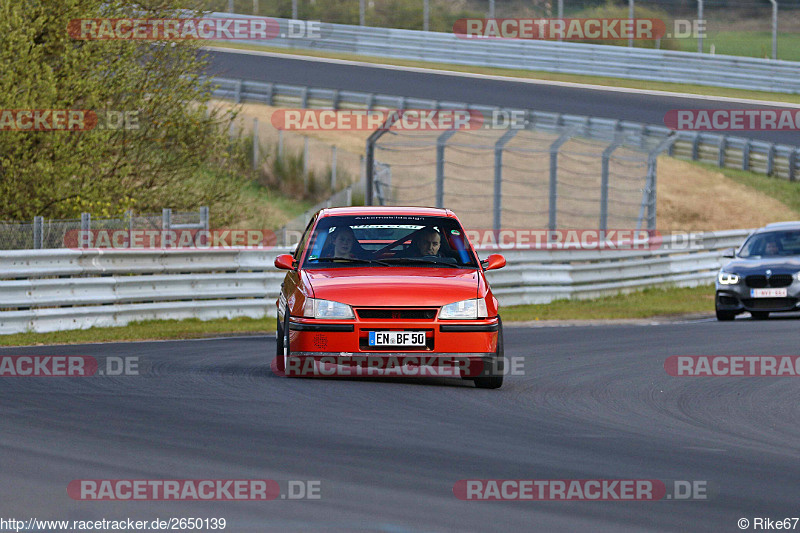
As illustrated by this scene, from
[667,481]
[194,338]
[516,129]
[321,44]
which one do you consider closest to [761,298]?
[516,129]

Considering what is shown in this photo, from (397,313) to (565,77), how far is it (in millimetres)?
33014

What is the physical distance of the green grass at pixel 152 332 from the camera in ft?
49.3

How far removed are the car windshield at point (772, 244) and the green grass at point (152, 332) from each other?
25.3 feet

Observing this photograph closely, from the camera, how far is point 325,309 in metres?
10.1

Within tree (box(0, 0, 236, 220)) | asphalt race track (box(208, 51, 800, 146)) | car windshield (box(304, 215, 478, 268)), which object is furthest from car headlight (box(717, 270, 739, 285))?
asphalt race track (box(208, 51, 800, 146))

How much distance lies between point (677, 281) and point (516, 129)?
17.0ft

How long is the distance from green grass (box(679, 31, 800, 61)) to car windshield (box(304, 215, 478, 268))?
32.2m

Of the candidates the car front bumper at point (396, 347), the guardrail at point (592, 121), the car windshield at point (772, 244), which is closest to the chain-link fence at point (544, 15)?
the guardrail at point (592, 121)

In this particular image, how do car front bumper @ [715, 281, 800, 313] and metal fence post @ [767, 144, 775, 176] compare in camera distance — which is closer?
car front bumper @ [715, 281, 800, 313]

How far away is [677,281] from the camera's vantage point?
26516mm

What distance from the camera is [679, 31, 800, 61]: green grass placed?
4197 cm

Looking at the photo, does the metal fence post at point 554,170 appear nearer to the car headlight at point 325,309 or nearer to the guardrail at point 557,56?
the car headlight at point 325,309

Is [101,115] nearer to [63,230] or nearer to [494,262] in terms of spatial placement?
[63,230]

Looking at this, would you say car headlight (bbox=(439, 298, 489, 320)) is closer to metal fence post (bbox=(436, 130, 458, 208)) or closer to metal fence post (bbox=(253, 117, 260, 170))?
metal fence post (bbox=(436, 130, 458, 208))
